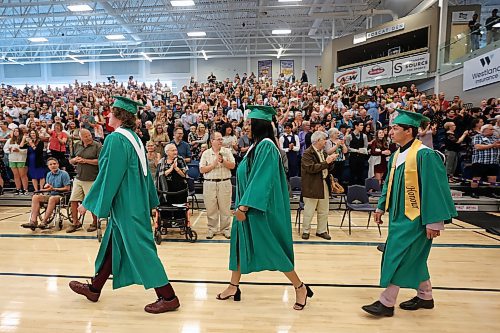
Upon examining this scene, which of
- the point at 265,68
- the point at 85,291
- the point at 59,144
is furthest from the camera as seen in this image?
the point at 265,68

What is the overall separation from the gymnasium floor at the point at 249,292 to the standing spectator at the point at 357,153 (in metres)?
3.06

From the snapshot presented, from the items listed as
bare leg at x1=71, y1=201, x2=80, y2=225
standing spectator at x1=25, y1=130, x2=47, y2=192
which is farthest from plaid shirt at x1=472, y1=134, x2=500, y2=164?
standing spectator at x1=25, y1=130, x2=47, y2=192

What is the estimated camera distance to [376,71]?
20.3m

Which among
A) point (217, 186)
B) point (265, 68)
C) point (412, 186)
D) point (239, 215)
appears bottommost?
point (217, 186)

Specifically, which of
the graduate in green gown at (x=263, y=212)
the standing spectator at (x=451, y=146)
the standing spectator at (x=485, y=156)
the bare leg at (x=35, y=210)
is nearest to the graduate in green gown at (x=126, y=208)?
the graduate in green gown at (x=263, y=212)

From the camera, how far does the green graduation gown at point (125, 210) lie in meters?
3.10

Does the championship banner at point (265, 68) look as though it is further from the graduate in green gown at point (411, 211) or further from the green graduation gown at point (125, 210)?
the green graduation gown at point (125, 210)

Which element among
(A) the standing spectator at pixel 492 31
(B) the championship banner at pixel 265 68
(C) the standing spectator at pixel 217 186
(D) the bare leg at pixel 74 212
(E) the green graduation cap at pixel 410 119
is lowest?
(D) the bare leg at pixel 74 212

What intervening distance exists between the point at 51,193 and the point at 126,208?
412 cm

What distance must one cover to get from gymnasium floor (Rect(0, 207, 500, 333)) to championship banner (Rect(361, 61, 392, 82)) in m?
15.6

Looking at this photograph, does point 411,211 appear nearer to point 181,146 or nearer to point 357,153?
point 181,146

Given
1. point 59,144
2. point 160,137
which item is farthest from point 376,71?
point 59,144

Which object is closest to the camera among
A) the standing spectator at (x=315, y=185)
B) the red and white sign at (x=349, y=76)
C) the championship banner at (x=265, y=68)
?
the standing spectator at (x=315, y=185)

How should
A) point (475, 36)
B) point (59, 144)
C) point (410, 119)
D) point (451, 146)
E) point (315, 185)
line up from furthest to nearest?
point (475, 36)
point (451, 146)
point (59, 144)
point (315, 185)
point (410, 119)
